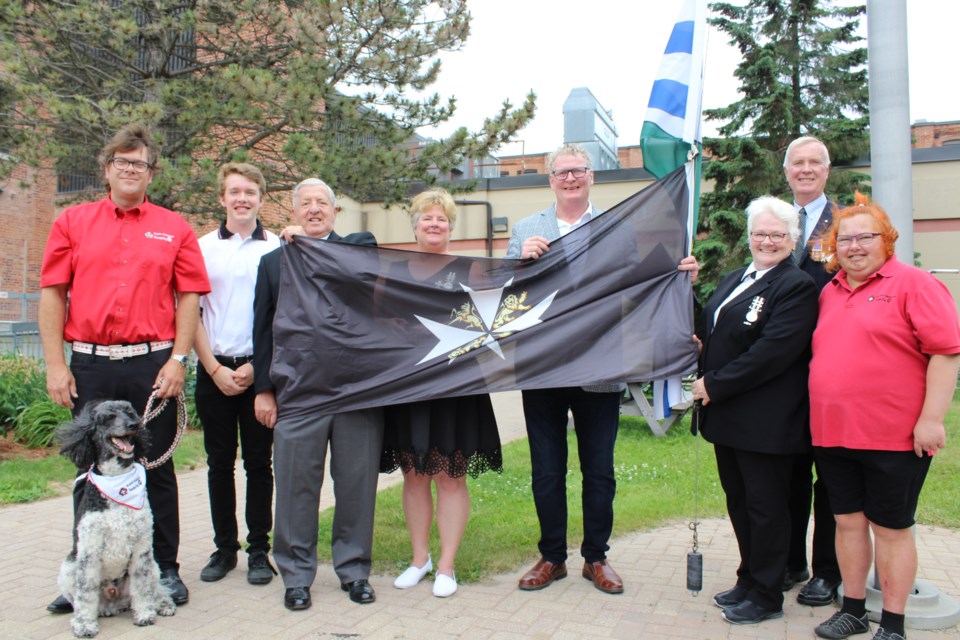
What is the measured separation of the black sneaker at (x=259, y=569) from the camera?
14.8 feet

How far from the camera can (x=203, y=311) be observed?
4.66m

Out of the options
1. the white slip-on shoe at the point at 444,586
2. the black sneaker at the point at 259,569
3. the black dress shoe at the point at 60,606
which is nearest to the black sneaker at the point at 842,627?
the white slip-on shoe at the point at 444,586

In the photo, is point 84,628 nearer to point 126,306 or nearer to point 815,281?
point 126,306

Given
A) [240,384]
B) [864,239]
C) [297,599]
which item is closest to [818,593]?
[864,239]

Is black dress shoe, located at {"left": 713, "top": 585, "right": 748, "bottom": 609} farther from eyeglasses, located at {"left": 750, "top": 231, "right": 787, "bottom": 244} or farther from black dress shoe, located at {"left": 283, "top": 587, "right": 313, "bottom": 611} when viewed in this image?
black dress shoe, located at {"left": 283, "top": 587, "right": 313, "bottom": 611}

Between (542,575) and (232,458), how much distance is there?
2007 mm

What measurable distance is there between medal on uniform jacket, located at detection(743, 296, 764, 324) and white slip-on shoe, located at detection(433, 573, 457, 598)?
2.16m

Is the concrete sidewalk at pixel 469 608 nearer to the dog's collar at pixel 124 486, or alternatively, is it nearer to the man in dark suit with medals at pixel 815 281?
the man in dark suit with medals at pixel 815 281

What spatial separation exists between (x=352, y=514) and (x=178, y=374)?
1.24 m

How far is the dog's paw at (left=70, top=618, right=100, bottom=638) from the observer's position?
3732 millimetres

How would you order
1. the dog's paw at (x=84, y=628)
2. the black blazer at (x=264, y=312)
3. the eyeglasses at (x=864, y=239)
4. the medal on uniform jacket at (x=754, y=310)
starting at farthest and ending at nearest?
the black blazer at (x=264, y=312), the medal on uniform jacket at (x=754, y=310), the dog's paw at (x=84, y=628), the eyeglasses at (x=864, y=239)

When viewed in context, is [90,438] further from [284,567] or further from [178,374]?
[284,567]

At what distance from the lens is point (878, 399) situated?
3.43m

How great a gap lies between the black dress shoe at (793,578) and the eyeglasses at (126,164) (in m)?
4.25
